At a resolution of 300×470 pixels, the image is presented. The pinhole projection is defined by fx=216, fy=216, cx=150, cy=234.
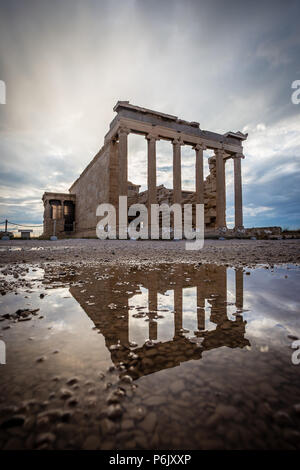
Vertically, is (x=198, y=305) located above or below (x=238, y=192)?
below

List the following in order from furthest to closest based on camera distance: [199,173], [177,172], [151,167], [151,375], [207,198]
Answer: [207,198] → [199,173] → [177,172] → [151,167] → [151,375]

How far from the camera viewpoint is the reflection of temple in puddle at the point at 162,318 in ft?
3.28

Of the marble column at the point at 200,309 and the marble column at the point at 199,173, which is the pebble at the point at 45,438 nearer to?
the marble column at the point at 200,309

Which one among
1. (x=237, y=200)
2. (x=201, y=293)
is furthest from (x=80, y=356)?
(x=237, y=200)

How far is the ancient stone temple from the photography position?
682 inches

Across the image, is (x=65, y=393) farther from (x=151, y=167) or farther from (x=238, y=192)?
(x=238, y=192)

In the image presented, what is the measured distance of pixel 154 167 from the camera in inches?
720

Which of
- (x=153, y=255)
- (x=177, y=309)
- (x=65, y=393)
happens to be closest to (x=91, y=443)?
(x=65, y=393)

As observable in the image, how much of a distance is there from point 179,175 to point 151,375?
65.0ft

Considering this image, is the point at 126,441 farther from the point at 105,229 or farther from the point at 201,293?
the point at 105,229

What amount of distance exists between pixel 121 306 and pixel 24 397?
0.99 meters

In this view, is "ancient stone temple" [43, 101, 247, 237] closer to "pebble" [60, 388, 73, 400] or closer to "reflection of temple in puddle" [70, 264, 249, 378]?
"reflection of temple in puddle" [70, 264, 249, 378]

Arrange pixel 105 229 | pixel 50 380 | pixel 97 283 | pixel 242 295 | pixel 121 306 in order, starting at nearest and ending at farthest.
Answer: pixel 50 380 < pixel 121 306 < pixel 242 295 < pixel 97 283 < pixel 105 229

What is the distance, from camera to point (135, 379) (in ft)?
2.66
